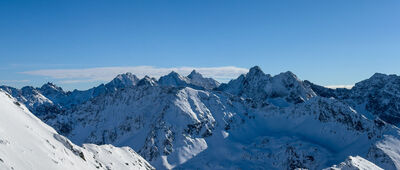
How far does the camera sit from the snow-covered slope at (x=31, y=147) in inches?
1924

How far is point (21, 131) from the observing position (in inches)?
2271

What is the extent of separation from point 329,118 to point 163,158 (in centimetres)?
9719

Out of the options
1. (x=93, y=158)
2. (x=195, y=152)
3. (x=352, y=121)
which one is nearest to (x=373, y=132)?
(x=352, y=121)

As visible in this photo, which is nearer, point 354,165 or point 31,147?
point 31,147

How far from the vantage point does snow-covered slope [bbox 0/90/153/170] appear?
48.9 meters

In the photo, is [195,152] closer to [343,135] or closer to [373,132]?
[343,135]

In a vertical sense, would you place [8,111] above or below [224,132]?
above

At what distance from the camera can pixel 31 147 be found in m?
54.4

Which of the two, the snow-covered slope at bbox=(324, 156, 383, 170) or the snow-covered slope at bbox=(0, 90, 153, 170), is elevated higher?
the snow-covered slope at bbox=(0, 90, 153, 170)

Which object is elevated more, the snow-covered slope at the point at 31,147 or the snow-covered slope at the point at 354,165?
the snow-covered slope at the point at 31,147

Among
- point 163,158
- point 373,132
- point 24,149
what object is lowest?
point 163,158

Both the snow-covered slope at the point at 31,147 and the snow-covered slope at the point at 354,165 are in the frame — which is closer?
the snow-covered slope at the point at 31,147

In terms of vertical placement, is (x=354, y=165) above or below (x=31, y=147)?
below

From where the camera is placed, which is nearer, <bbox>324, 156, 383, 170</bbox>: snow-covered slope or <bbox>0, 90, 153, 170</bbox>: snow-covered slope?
<bbox>0, 90, 153, 170</bbox>: snow-covered slope
